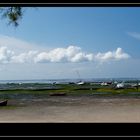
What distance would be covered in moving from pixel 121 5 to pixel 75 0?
0.43m

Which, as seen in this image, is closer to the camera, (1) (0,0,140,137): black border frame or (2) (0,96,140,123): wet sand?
(1) (0,0,140,137): black border frame

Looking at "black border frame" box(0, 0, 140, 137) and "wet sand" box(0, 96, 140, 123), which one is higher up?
"black border frame" box(0, 0, 140, 137)

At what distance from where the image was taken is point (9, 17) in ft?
18.2
